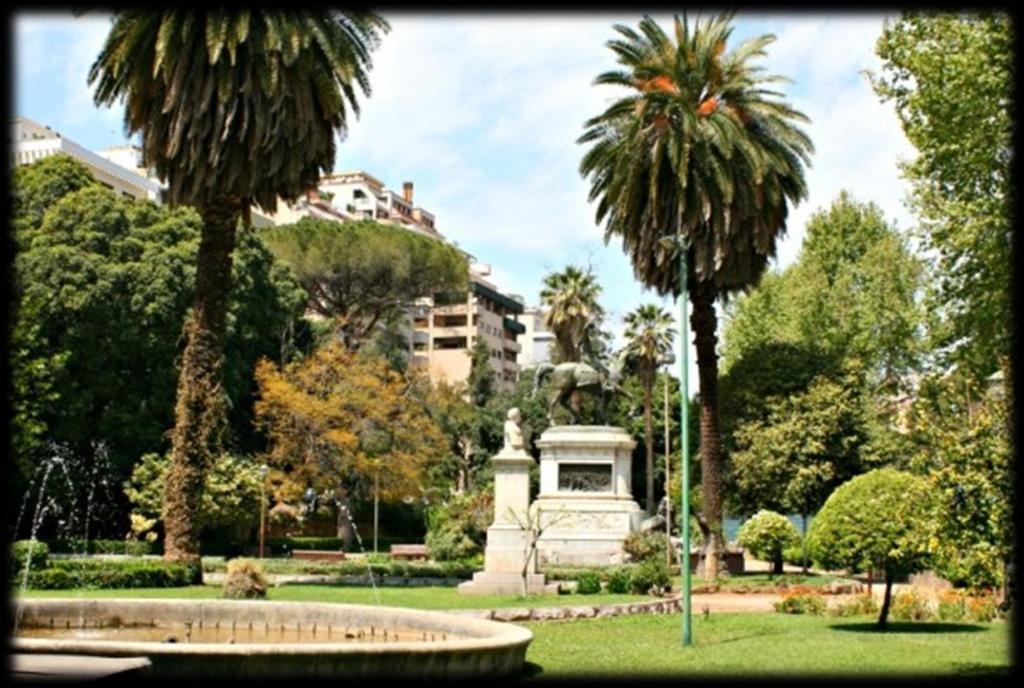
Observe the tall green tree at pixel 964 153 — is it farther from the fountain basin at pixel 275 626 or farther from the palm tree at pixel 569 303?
the palm tree at pixel 569 303

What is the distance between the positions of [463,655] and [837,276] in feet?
168

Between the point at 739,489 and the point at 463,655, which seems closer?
the point at 463,655

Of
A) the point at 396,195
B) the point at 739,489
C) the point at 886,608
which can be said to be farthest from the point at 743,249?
the point at 396,195

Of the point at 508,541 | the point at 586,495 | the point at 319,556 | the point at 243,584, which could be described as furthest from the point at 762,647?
the point at 319,556

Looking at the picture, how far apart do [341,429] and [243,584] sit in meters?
28.1

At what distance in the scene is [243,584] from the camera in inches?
846

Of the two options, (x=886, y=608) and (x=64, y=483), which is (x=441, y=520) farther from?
(x=886, y=608)

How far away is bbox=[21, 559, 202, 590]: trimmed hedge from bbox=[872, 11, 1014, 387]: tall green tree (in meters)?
19.2

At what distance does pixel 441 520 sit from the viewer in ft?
151

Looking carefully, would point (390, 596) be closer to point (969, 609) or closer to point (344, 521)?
point (969, 609)

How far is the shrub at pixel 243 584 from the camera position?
2147cm

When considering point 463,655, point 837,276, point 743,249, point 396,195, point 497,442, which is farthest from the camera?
point 396,195

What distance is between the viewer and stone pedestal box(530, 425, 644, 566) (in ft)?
126

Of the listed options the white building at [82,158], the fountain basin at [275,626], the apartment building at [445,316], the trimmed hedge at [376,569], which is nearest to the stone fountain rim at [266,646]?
the fountain basin at [275,626]
